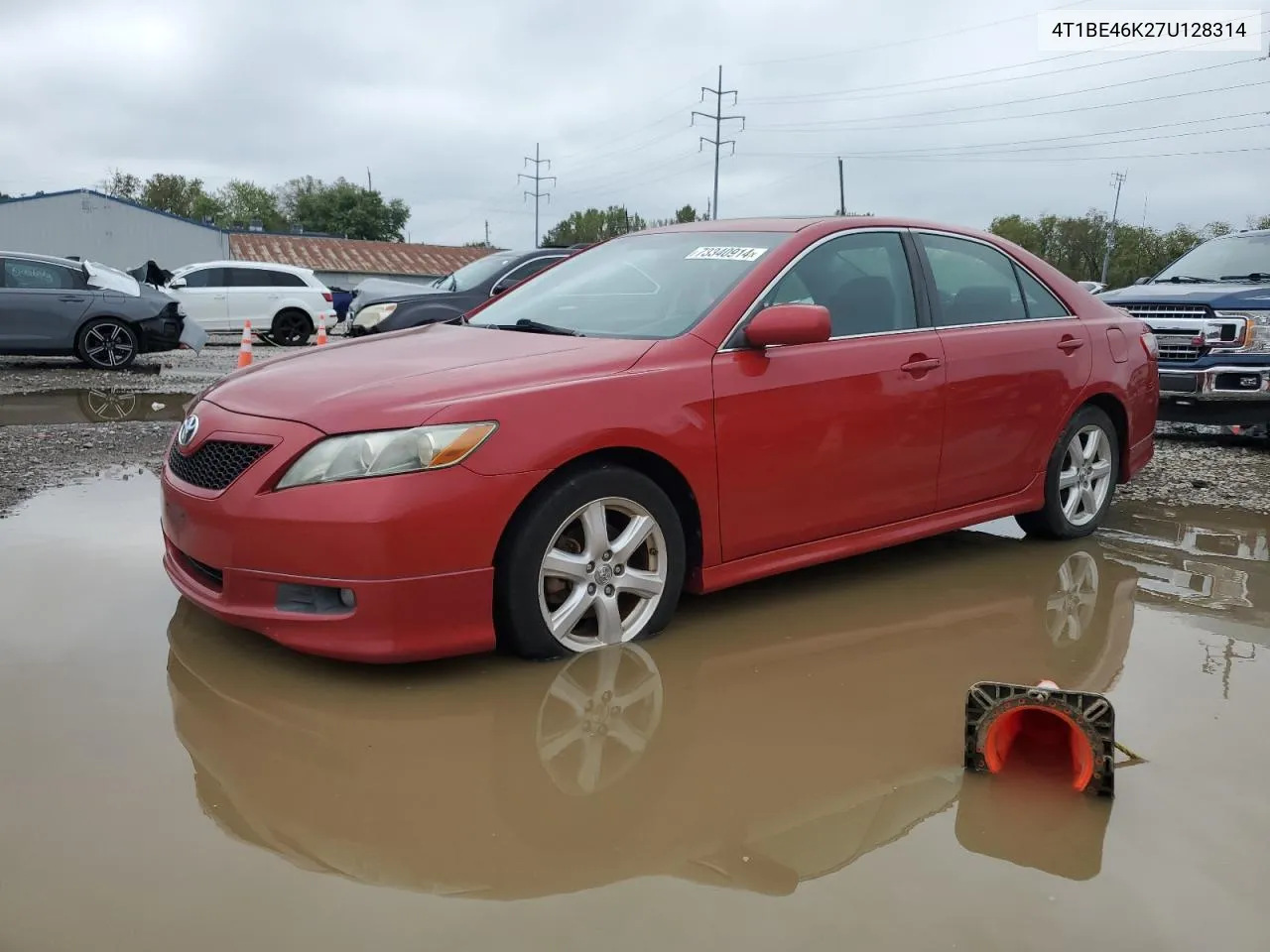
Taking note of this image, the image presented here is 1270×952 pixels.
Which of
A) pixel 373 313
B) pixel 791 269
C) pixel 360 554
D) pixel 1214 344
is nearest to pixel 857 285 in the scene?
pixel 791 269

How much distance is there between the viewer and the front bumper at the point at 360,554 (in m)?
3.31

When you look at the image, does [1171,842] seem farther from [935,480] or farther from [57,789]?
[57,789]

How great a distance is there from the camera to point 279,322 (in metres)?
21.0

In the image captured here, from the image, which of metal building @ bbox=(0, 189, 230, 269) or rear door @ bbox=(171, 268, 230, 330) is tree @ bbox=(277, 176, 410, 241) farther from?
rear door @ bbox=(171, 268, 230, 330)

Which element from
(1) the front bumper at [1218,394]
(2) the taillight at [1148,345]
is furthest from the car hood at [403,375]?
(1) the front bumper at [1218,394]

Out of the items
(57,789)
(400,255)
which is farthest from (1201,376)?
(400,255)

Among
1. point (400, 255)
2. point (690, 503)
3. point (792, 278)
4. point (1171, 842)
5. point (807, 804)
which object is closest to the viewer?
point (1171, 842)

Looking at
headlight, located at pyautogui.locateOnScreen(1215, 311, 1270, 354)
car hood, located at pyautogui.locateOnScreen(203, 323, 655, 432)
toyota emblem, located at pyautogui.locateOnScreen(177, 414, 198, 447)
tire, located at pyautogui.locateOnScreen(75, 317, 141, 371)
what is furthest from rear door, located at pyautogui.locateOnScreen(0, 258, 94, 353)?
headlight, located at pyautogui.locateOnScreen(1215, 311, 1270, 354)

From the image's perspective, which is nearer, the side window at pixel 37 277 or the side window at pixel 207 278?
the side window at pixel 37 277

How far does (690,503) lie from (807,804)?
1.36m

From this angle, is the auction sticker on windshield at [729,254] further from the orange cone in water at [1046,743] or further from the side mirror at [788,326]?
the orange cone in water at [1046,743]

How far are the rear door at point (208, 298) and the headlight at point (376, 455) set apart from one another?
18743 millimetres

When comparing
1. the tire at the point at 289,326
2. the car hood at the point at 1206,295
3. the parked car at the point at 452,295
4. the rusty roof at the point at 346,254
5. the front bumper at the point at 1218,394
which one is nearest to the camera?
the front bumper at the point at 1218,394

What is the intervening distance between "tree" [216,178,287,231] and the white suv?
84.7 m
